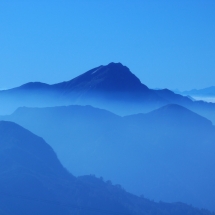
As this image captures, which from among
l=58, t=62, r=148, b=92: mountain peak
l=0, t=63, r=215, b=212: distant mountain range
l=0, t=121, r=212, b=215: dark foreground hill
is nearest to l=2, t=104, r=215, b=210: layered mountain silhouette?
l=0, t=63, r=215, b=212: distant mountain range

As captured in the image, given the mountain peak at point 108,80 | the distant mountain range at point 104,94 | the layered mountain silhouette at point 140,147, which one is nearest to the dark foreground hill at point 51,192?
the layered mountain silhouette at point 140,147

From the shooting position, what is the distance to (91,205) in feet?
82.9

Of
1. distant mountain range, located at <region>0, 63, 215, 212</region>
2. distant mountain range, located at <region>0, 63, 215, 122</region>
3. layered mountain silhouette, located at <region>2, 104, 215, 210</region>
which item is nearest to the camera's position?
distant mountain range, located at <region>0, 63, 215, 212</region>

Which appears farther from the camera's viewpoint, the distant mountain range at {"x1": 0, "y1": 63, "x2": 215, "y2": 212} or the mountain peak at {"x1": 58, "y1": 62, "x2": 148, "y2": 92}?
the mountain peak at {"x1": 58, "y1": 62, "x2": 148, "y2": 92}

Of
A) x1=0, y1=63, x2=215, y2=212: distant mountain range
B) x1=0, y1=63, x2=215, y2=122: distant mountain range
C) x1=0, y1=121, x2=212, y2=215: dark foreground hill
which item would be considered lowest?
x1=0, y1=121, x2=212, y2=215: dark foreground hill

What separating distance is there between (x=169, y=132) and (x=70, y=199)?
69.7 feet

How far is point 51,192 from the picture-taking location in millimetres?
26297

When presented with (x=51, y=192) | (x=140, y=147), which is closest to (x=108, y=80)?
(x=140, y=147)

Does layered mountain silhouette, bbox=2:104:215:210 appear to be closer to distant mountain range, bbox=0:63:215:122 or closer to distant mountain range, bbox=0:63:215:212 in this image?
distant mountain range, bbox=0:63:215:212

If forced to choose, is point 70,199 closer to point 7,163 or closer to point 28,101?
point 7,163

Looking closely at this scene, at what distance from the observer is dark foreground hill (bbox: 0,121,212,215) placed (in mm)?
24459

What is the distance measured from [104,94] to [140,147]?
19.4m

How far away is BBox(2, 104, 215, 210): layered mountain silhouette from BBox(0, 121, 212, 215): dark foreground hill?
6278 millimetres

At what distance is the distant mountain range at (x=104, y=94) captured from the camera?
194ft
